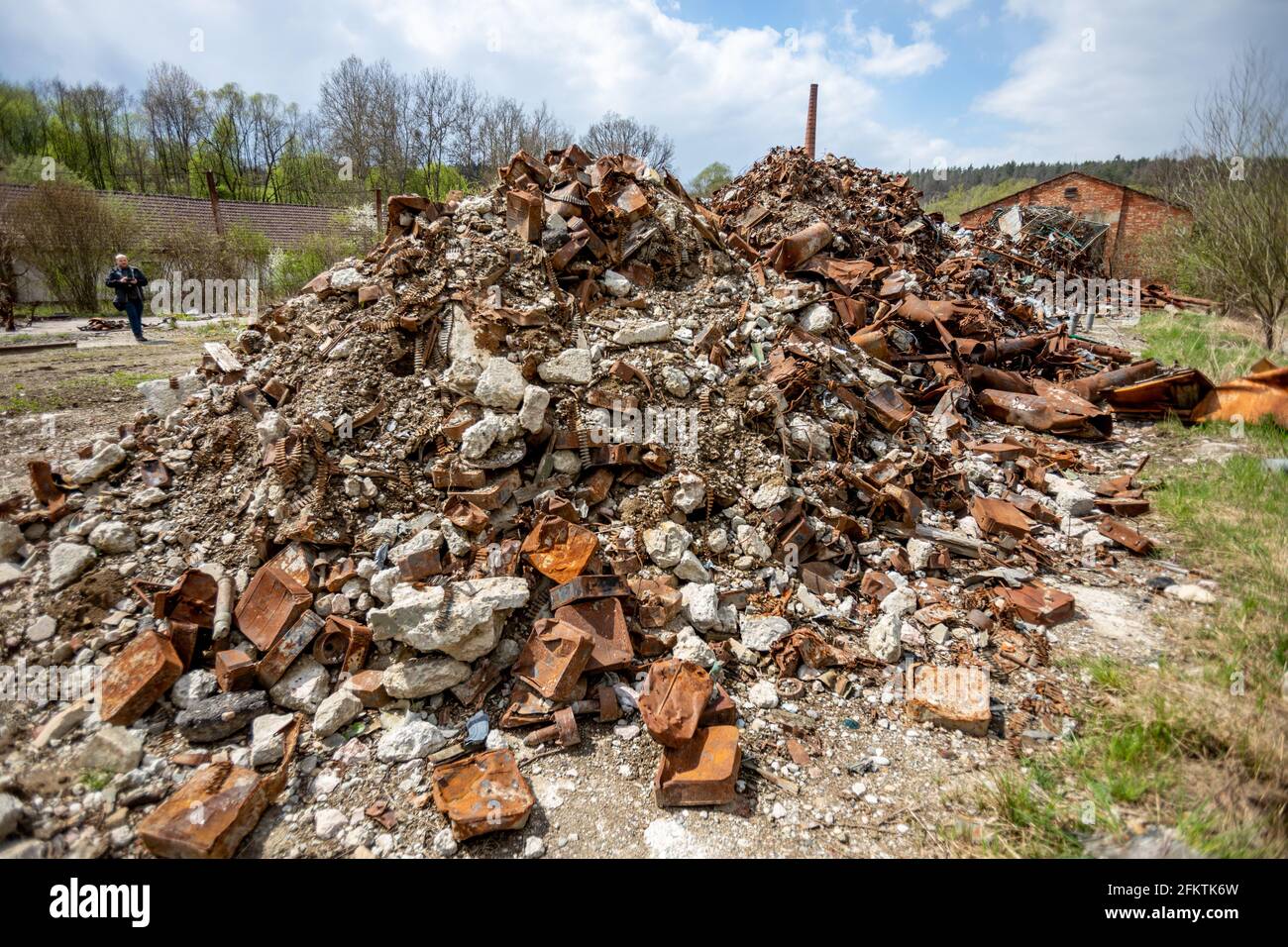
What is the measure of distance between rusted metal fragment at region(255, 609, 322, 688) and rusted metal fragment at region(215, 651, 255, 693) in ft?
0.13

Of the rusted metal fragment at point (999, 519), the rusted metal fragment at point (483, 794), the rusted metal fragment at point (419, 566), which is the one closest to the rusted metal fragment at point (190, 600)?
the rusted metal fragment at point (419, 566)

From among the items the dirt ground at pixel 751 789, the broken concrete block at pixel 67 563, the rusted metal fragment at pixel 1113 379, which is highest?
the rusted metal fragment at pixel 1113 379

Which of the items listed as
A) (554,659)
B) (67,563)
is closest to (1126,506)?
(554,659)

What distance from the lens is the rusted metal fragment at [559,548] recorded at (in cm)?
314

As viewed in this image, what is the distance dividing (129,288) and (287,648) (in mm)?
10866

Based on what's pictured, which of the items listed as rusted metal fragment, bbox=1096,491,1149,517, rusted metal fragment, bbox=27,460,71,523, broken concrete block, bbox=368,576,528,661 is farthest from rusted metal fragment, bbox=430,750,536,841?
rusted metal fragment, bbox=1096,491,1149,517

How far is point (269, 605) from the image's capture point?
2941 millimetres

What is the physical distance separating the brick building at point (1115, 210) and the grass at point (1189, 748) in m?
18.8

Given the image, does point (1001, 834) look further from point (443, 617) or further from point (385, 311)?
point (385, 311)

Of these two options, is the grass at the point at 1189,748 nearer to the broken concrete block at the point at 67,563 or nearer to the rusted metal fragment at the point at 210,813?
the rusted metal fragment at the point at 210,813

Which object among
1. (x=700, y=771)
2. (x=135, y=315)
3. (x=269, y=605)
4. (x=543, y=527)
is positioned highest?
(x=135, y=315)

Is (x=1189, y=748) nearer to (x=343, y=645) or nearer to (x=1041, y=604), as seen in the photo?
(x=1041, y=604)

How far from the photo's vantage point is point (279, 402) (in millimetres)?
3975

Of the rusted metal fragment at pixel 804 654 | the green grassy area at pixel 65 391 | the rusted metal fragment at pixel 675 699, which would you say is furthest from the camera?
the green grassy area at pixel 65 391
